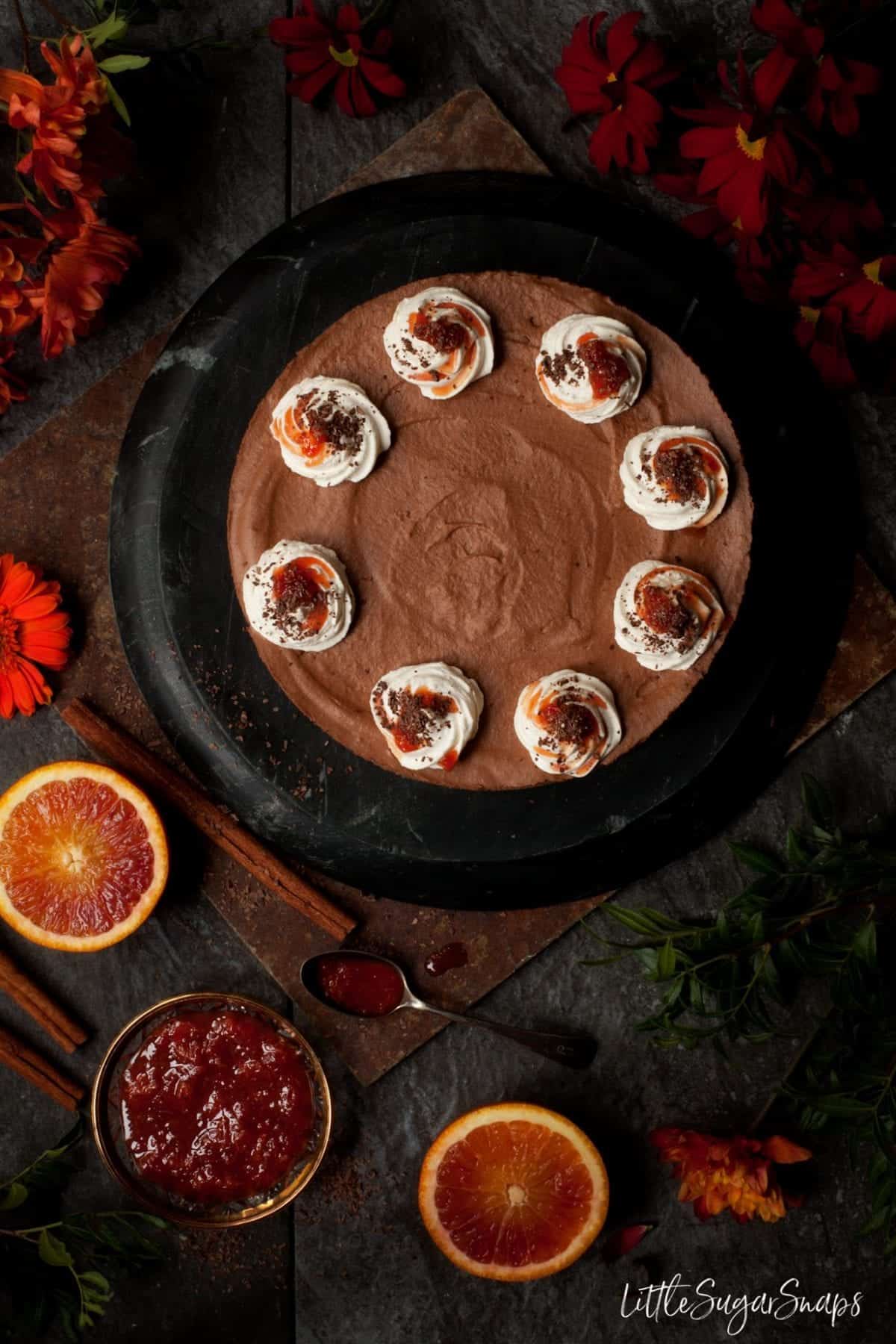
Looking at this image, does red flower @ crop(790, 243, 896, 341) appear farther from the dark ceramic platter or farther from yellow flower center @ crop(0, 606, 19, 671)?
yellow flower center @ crop(0, 606, 19, 671)

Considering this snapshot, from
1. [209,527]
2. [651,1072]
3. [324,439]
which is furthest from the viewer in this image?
[651,1072]

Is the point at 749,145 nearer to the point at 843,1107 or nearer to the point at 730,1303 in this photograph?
the point at 843,1107

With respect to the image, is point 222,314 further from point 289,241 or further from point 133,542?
point 133,542

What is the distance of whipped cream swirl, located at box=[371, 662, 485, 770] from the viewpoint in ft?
9.02

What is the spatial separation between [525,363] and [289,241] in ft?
2.88

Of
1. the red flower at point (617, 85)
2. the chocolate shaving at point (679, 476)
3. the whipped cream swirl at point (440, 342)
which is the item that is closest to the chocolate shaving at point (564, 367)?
the whipped cream swirl at point (440, 342)

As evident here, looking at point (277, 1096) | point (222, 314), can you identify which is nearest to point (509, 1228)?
point (277, 1096)

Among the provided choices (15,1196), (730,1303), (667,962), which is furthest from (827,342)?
(15,1196)

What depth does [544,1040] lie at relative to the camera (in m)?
3.30

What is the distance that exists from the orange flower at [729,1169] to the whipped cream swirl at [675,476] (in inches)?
73.6

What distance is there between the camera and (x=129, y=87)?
341 centimetres

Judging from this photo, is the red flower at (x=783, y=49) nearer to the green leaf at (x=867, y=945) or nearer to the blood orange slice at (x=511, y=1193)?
the green leaf at (x=867, y=945)

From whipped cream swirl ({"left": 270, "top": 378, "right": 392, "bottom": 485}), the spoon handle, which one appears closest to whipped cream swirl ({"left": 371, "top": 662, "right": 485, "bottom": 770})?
whipped cream swirl ({"left": 270, "top": 378, "right": 392, "bottom": 485})

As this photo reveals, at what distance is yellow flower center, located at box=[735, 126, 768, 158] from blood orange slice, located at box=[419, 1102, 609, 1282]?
9.32 ft
